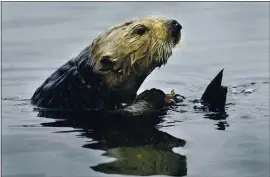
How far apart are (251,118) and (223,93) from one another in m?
0.50

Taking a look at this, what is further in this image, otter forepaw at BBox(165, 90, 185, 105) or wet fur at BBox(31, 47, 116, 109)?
otter forepaw at BBox(165, 90, 185, 105)

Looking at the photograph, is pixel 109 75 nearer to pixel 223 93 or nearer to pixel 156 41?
pixel 156 41

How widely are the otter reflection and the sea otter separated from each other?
17 cm

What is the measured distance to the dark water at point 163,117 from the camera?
5.80m

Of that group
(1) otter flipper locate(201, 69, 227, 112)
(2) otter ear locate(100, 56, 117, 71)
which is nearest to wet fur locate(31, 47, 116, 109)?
(2) otter ear locate(100, 56, 117, 71)

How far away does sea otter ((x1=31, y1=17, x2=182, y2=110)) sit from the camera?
752cm

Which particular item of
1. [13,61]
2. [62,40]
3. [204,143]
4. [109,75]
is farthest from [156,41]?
[62,40]

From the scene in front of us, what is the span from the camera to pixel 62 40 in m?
12.6

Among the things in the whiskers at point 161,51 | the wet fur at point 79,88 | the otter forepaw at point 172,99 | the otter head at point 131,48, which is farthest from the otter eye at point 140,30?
the otter forepaw at point 172,99

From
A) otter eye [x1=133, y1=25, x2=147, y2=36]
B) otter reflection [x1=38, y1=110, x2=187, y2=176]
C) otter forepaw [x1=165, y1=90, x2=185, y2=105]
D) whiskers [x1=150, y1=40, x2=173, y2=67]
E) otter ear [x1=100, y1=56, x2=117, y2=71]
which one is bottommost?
otter reflection [x1=38, y1=110, x2=187, y2=176]

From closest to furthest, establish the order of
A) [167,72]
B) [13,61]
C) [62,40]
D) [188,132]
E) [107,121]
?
[188,132] < [107,121] < [167,72] < [13,61] < [62,40]

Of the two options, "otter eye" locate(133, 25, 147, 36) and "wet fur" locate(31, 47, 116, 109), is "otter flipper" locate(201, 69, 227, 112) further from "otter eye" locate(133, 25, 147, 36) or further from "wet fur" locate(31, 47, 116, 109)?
"wet fur" locate(31, 47, 116, 109)

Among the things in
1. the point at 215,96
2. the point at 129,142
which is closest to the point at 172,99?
the point at 215,96

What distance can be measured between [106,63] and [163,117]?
81 centimetres
